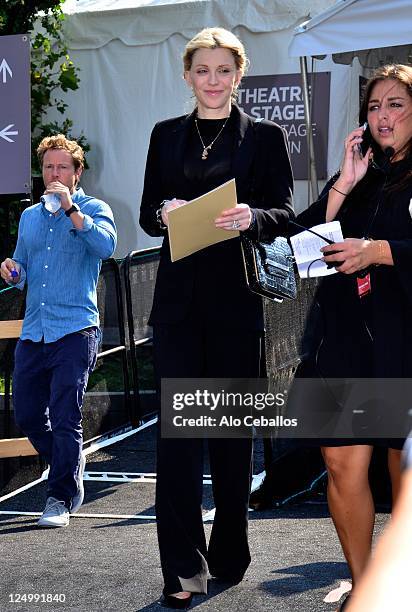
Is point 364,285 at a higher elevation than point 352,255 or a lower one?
lower

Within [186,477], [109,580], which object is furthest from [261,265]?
[109,580]

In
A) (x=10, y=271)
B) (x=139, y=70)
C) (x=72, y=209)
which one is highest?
(x=139, y=70)

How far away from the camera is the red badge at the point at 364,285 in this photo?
3639 millimetres

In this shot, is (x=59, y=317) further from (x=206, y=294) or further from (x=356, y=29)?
(x=356, y=29)

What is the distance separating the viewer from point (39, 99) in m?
11.9

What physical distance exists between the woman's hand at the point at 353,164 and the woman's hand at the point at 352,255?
0.32 metres

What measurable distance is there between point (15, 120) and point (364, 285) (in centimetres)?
327

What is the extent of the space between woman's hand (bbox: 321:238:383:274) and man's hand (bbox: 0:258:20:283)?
2691mm

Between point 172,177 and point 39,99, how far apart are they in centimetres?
815

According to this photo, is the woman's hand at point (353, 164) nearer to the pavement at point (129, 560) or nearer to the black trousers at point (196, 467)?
the black trousers at point (196, 467)

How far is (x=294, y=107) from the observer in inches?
425

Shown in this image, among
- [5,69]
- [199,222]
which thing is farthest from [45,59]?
[199,222]

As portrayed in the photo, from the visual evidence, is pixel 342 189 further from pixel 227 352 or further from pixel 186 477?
pixel 186 477

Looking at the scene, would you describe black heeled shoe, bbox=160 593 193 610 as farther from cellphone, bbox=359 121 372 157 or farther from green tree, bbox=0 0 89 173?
green tree, bbox=0 0 89 173
